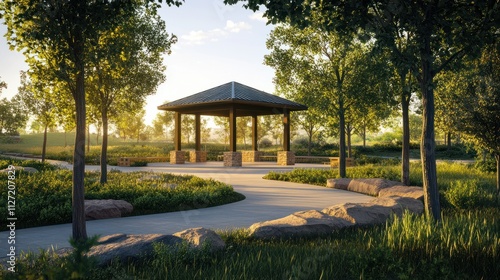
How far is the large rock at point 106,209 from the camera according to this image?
8.33 metres

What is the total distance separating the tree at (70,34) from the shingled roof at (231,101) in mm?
17462

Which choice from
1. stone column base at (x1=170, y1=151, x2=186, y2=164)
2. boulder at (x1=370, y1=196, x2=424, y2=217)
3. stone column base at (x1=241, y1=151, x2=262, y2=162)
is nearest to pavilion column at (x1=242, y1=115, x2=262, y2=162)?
stone column base at (x1=241, y1=151, x2=262, y2=162)

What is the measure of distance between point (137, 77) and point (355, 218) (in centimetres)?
961

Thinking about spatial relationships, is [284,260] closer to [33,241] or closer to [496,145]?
[33,241]

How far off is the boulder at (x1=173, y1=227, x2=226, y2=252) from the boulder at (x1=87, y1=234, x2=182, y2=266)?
18 cm

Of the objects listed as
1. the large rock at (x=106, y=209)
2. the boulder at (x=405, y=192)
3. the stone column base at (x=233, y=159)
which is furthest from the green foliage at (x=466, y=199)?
the stone column base at (x=233, y=159)

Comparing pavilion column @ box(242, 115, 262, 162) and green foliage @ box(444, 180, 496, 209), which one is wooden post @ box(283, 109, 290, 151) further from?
green foliage @ box(444, 180, 496, 209)

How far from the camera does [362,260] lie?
15.7ft

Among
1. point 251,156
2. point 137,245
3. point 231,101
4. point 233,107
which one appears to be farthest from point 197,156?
point 137,245

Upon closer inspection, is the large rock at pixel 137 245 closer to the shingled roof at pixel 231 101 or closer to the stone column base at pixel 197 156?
the shingled roof at pixel 231 101

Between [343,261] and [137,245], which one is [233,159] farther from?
[343,261]

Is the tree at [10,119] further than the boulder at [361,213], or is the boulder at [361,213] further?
the tree at [10,119]

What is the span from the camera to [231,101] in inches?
920

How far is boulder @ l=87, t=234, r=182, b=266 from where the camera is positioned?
4871 millimetres
